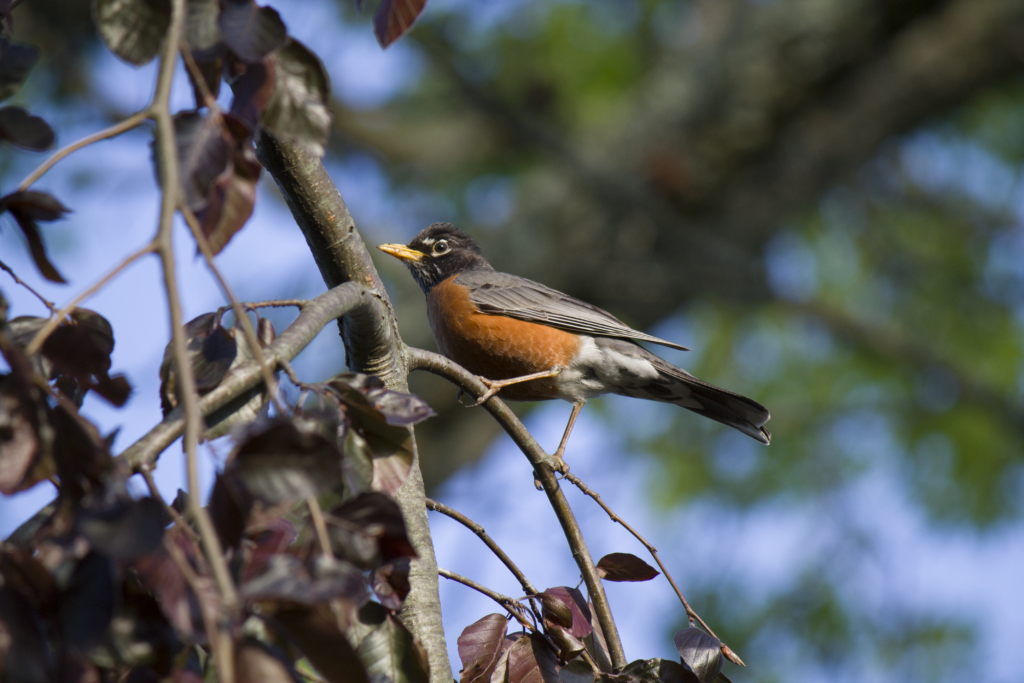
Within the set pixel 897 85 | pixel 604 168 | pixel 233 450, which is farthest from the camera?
pixel 897 85

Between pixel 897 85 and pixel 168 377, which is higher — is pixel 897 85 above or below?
above

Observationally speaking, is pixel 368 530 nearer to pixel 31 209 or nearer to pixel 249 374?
pixel 249 374

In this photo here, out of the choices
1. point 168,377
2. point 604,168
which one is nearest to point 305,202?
point 168,377

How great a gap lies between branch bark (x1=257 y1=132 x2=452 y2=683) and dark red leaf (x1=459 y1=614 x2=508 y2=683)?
0.36ft

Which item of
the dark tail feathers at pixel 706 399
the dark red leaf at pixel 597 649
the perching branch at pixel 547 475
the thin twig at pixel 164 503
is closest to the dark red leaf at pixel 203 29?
the thin twig at pixel 164 503

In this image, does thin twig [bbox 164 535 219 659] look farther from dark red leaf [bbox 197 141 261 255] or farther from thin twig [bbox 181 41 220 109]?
thin twig [bbox 181 41 220 109]

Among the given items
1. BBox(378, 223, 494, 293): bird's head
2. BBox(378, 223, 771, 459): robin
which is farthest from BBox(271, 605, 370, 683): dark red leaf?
BBox(378, 223, 494, 293): bird's head

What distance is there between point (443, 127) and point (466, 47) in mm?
1358

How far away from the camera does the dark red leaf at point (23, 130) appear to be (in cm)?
109

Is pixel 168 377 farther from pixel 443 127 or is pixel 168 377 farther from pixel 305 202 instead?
pixel 443 127

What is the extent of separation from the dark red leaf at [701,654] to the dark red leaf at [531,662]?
0.78 feet

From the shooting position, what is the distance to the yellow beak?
4.49 meters

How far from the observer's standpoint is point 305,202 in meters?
1.92

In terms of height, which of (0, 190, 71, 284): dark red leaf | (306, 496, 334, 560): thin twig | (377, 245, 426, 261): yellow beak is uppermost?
(377, 245, 426, 261): yellow beak
